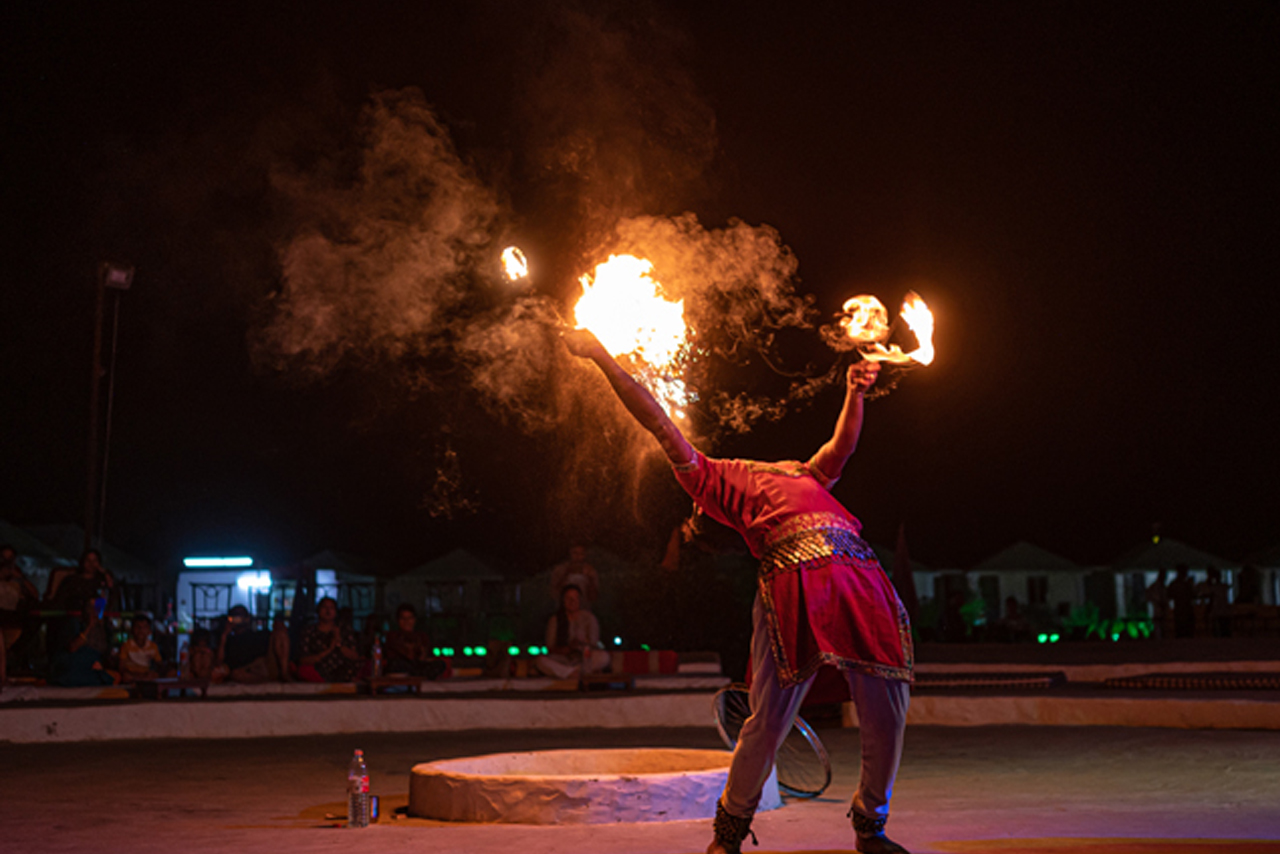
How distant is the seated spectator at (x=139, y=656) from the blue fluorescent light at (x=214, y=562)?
12.1m

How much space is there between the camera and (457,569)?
89.2ft

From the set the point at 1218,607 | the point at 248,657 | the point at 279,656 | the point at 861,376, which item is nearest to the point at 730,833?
the point at 861,376

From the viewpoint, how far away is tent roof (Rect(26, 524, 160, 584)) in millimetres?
25984

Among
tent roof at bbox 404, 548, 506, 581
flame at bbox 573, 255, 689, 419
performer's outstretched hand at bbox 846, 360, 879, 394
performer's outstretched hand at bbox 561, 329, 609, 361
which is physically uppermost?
flame at bbox 573, 255, 689, 419

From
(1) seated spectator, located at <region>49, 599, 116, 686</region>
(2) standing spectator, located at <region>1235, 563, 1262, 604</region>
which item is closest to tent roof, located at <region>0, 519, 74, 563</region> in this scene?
(1) seated spectator, located at <region>49, 599, 116, 686</region>

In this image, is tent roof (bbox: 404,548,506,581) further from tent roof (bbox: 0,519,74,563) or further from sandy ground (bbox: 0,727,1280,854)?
sandy ground (bbox: 0,727,1280,854)

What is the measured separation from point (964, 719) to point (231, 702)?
7618mm

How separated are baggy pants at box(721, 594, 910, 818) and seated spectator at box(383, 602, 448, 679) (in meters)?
10.8

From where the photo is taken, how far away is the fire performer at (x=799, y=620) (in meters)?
4.47

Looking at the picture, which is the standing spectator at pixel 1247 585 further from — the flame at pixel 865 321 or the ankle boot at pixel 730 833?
the ankle boot at pixel 730 833

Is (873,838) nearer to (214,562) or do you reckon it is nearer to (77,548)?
(214,562)

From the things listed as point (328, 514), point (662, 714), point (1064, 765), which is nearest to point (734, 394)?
point (662, 714)

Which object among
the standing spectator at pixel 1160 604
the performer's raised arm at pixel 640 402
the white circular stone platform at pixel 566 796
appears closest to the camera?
the performer's raised arm at pixel 640 402

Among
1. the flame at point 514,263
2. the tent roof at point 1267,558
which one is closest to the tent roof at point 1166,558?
the tent roof at point 1267,558
